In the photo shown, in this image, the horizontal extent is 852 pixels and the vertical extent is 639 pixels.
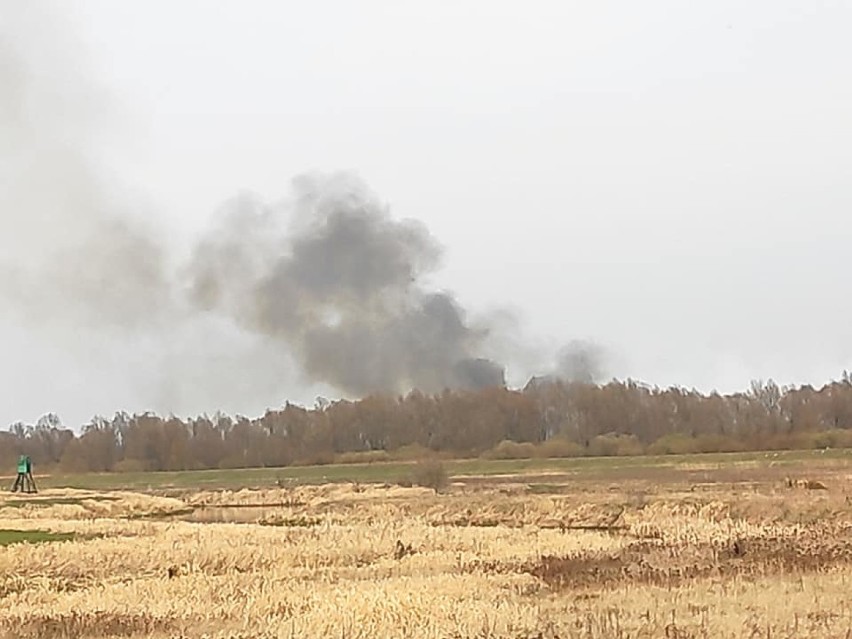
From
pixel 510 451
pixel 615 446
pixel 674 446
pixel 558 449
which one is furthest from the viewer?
pixel 510 451

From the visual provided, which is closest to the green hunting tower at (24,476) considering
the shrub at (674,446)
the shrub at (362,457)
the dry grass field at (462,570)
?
the dry grass field at (462,570)

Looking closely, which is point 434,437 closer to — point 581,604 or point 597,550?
point 597,550

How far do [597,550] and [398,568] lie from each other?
5.94m

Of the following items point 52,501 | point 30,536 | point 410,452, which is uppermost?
point 410,452

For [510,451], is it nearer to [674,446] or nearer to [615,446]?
[615,446]

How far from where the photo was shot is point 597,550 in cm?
2969

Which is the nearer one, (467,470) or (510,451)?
(467,470)

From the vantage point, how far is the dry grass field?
56.5 feet

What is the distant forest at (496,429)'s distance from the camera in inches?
4798

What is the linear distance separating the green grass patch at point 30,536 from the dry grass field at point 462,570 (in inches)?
4.0

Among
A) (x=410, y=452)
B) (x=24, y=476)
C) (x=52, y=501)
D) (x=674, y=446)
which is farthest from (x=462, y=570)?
(x=410, y=452)

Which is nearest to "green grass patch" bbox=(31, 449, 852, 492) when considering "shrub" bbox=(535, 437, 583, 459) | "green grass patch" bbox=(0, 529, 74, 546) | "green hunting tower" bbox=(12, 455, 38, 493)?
"shrub" bbox=(535, 437, 583, 459)

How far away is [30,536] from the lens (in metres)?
37.5

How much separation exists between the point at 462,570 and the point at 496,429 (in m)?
106
